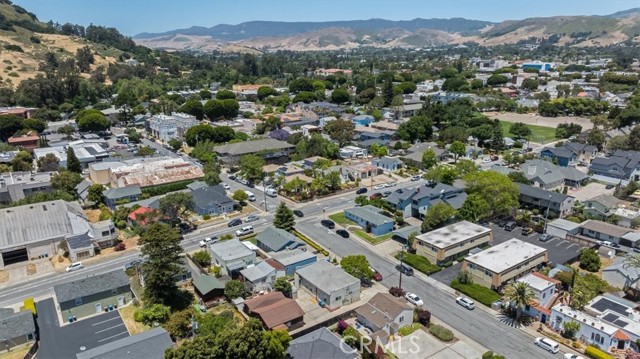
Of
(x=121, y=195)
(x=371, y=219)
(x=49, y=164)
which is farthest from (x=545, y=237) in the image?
(x=49, y=164)

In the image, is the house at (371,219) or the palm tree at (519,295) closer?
the palm tree at (519,295)

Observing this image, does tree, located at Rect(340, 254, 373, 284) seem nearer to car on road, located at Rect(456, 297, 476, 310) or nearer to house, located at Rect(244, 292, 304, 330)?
house, located at Rect(244, 292, 304, 330)

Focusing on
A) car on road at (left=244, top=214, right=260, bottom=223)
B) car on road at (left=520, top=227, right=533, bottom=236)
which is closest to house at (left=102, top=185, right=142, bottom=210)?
car on road at (left=244, top=214, right=260, bottom=223)

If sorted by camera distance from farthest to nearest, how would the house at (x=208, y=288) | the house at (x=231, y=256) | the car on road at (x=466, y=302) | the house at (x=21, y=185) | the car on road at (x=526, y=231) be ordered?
the house at (x=21, y=185) < the car on road at (x=526, y=231) < the house at (x=231, y=256) < the house at (x=208, y=288) < the car on road at (x=466, y=302)

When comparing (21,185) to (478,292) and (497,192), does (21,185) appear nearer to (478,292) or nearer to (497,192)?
(478,292)

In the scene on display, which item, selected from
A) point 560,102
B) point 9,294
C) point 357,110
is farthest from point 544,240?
point 560,102

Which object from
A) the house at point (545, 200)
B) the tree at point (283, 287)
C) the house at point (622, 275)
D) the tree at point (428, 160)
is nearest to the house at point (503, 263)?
the house at point (622, 275)

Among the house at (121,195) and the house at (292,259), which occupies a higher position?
the house at (121,195)

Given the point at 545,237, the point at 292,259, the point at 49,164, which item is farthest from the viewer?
the point at 49,164

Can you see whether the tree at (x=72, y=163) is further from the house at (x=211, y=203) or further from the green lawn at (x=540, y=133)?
the green lawn at (x=540, y=133)
